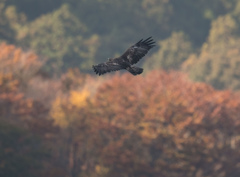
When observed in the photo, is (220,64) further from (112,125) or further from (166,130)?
(166,130)

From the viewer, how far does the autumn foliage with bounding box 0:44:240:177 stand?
48.9m

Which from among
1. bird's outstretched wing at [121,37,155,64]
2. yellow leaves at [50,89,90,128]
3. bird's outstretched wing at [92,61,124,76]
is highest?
yellow leaves at [50,89,90,128]

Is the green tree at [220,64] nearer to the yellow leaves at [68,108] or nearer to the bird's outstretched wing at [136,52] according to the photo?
the yellow leaves at [68,108]

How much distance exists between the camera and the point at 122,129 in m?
51.6

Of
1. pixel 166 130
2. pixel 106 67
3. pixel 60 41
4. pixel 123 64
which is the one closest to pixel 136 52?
pixel 123 64

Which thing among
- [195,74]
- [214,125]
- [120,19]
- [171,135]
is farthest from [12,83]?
[120,19]

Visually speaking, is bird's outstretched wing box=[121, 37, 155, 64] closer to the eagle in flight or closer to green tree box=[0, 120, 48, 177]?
the eagle in flight

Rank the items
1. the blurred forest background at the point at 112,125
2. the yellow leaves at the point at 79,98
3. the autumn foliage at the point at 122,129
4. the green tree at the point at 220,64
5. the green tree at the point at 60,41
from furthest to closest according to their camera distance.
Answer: the green tree at the point at 60,41 → the green tree at the point at 220,64 → the yellow leaves at the point at 79,98 → the autumn foliage at the point at 122,129 → the blurred forest background at the point at 112,125

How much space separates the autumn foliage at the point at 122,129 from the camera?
48.9 m

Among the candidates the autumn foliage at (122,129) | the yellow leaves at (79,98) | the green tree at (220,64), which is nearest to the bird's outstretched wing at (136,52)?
the autumn foliage at (122,129)

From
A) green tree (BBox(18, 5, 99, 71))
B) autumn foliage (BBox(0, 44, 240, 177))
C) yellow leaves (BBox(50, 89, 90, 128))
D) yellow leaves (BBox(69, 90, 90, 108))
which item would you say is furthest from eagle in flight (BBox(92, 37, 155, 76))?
green tree (BBox(18, 5, 99, 71))

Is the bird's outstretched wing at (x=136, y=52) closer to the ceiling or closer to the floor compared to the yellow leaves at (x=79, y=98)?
closer to the floor

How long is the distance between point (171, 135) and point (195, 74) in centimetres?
4849

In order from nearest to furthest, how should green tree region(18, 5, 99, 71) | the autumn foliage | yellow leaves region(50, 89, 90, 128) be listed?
1. the autumn foliage
2. yellow leaves region(50, 89, 90, 128)
3. green tree region(18, 5, 99, 71)
